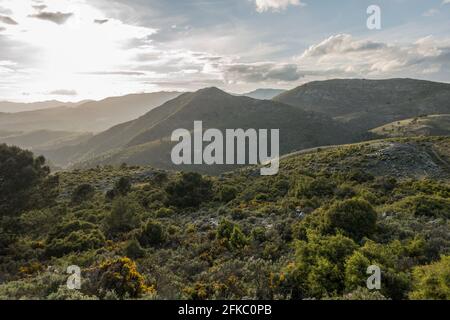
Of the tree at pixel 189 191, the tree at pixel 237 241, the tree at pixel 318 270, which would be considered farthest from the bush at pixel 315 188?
the tree at pixel 318 270

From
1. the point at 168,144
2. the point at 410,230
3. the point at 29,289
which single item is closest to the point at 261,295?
the point at 29,289

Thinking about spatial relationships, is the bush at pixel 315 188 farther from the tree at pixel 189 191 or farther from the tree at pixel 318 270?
the tree at pixel 318 270

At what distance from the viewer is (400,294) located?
29.0 ft

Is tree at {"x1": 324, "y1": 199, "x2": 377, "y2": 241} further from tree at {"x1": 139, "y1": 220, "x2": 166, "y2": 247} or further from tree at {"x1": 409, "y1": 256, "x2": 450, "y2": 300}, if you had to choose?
tree at {"x1": 139, "y1": 220, "x2": 166, "y2": 247}

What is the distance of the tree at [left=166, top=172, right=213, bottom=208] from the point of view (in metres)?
29.2

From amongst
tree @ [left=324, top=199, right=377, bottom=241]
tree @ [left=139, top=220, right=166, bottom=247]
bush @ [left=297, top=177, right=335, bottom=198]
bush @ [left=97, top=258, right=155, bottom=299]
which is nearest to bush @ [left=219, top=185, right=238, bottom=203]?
bush @ [left=297, top=177, right=335, bottom=198]

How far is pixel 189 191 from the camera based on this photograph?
3073 centimetres

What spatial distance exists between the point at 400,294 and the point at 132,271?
24.8ft

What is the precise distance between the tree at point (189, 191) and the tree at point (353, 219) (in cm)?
1567

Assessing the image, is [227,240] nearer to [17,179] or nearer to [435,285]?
[435,285]

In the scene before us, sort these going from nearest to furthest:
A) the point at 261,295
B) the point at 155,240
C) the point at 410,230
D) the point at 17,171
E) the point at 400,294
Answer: the point at 400,294 → the point at 261,295 → the point at 410,230 → the point at 155,240 → the point at 17,171

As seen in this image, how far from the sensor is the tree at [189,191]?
29.2m

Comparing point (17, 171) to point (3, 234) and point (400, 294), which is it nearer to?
point (3, 234)
